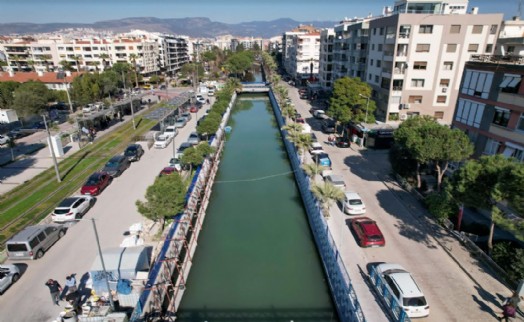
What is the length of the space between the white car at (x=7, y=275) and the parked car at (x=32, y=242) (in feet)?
5.24

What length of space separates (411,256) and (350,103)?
99.1 feet

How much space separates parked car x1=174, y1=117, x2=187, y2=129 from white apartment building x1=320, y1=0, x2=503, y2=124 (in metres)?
35.3

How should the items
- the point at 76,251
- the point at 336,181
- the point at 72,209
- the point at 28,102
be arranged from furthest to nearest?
the point at 28,102, the point at 336,181, the point at 72,209, the point at 76,251

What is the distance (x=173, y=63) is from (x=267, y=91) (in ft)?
209

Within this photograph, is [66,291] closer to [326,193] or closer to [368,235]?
[326,193]

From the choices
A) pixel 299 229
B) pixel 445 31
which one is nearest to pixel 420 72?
pixel 445 31

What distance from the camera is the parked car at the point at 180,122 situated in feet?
189

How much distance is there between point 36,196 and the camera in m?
31.8

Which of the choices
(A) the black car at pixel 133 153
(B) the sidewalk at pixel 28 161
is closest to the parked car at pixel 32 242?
(B) the sidewalk at pixel 28 161

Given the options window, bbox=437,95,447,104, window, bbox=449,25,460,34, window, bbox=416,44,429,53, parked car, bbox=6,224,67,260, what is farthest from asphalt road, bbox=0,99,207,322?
window, bbox=449,25,460,34

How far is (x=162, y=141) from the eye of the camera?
153 ft

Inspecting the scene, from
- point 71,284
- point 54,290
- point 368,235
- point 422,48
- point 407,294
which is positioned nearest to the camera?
point 407,294

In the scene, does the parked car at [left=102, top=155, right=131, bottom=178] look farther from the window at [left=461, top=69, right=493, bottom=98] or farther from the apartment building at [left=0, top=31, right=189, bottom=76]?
the apartment building at [left=0, top=31, right=189, bottom=76]

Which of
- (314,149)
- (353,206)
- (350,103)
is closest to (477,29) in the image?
(350,103)
